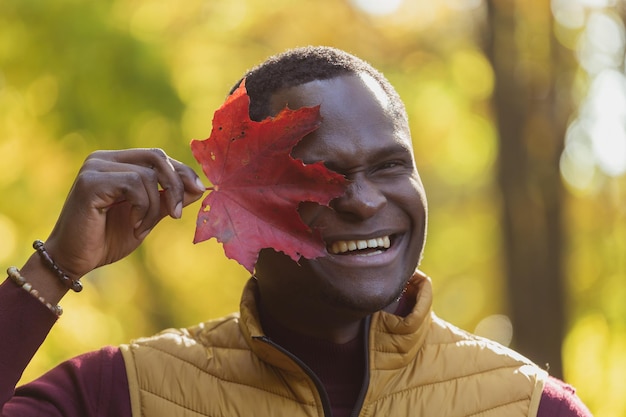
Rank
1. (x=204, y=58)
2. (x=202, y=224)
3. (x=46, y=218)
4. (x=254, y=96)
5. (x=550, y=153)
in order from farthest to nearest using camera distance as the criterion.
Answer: (x=204, y=58) → (x=46, y=218) → (x=550, y=153) → (x=254, y=96) → (x=202, y=224)

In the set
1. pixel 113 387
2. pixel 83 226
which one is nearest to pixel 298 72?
pixel 83 226

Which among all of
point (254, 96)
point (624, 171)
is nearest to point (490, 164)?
point (624, 171)

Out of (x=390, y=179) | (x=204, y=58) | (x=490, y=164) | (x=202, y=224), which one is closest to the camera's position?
(x=202, y=224)

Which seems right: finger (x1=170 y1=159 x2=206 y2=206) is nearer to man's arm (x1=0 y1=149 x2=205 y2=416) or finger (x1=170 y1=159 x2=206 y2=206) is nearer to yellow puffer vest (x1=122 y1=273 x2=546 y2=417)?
man's arm (x1=0 y1=149 x2=205 y2=416)

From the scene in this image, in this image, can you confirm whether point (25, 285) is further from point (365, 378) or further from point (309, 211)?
point (365, 378)

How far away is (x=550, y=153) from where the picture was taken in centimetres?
770

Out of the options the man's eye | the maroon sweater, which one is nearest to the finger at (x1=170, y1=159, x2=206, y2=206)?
the man's eye

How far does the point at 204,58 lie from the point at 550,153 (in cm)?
342

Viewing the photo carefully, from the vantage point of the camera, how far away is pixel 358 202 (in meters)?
2.38

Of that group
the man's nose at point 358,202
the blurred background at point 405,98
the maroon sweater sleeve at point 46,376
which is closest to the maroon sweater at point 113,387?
the maroon sweater sleeve at point 46,376

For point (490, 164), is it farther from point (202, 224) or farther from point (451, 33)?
point (202, 224)

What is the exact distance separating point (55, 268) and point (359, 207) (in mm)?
755

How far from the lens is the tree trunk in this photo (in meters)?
7.59

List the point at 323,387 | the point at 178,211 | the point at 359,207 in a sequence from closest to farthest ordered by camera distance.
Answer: the point at 178,211 < the point at 359,207 < the point at 323,387
